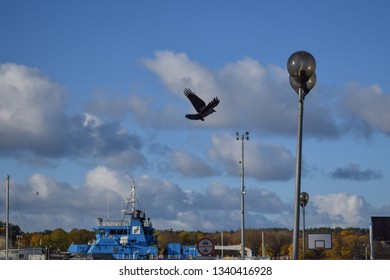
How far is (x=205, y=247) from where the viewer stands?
1075 inches

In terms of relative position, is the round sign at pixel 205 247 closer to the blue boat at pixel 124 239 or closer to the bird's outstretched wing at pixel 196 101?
the bird's outstretched wing at pixel 196 101

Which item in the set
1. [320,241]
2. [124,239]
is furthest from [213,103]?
[124,239]

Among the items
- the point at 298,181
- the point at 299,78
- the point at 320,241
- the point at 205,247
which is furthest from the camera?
the point at 320,241

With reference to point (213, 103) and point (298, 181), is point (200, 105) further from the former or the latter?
point (298, 181)

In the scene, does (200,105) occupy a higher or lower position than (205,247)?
higher

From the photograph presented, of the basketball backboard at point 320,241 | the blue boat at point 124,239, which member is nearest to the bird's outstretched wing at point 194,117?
the basketball backboard at point 320,241

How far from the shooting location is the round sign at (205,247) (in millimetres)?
27203

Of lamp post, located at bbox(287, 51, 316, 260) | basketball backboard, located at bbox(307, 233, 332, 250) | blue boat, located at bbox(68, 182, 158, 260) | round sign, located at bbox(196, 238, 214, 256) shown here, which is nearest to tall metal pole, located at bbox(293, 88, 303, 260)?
lamp post, located at bbox(287, 51, 316, 260)

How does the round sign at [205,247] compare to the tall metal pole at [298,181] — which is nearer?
the tall metal pole at [298,181]

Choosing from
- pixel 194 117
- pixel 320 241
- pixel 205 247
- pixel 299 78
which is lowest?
pixel 205 247

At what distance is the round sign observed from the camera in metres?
27.2
